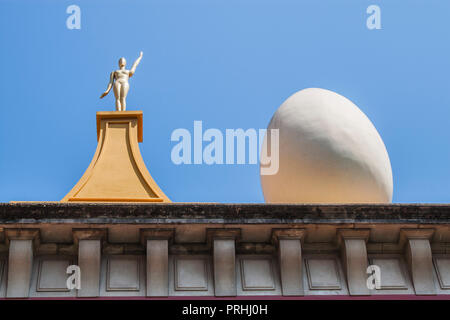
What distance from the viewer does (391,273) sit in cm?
1198

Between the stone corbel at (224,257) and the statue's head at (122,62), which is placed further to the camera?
the statue's head at (122,62)

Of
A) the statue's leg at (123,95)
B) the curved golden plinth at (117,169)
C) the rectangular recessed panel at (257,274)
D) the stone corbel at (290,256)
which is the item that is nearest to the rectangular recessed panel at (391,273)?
the stone corbel at (290,256)

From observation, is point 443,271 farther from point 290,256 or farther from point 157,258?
point 157,258

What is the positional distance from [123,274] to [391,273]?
4228mm

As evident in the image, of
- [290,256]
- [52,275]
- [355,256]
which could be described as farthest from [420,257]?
[52,275]

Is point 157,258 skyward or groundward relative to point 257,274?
skyward

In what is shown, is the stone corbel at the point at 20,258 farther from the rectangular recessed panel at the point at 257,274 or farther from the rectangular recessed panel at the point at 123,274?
the rectangular recessed panel at the point at 257,274

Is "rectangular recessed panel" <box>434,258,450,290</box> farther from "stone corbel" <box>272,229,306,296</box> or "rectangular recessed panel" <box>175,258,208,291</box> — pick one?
"rectangular recessed panel" <box>175,258,208,291</box>

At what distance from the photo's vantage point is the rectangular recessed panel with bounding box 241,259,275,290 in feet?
38.5

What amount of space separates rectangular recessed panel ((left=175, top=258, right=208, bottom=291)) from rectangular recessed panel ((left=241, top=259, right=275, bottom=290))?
2.03 feet

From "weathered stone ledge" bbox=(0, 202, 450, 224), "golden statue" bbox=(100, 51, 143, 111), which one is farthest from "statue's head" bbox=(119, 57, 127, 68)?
"weathered stone ledge" bbox=(0, 202, 450, 224)

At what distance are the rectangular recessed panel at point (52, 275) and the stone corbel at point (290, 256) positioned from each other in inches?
130

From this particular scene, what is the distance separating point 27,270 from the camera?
11547mm

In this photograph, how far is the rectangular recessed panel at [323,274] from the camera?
11773mm
